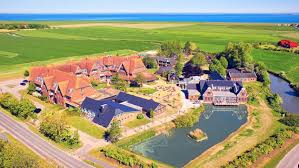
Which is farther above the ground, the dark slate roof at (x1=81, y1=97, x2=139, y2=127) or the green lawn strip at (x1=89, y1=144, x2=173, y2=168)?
the dark slate roof at (x1=81, y1=97, x2=139, y2=127)

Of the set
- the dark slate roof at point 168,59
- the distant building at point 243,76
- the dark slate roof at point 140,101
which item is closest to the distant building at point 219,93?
the dark slate roof at point 140,101

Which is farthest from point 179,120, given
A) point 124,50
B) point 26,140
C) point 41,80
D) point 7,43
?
point 7,43

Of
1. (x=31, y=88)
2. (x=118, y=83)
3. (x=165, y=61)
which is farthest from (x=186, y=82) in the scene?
(x=31, y=88)

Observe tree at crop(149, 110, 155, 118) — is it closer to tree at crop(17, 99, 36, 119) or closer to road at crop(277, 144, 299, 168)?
tree at crop(17, 99, 36, 119)

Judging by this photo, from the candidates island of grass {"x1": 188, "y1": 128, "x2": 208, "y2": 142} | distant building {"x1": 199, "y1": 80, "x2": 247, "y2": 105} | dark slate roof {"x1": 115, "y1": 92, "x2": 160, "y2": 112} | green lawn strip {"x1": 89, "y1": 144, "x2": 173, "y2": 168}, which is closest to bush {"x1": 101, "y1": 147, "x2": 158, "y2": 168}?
green lawn strip {"x1": 89, "y1": 144, "x2": 173, "y2": 168}

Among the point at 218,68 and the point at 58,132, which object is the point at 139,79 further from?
the point at 58,132

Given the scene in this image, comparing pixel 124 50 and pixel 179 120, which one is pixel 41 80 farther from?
pixel 124 50
